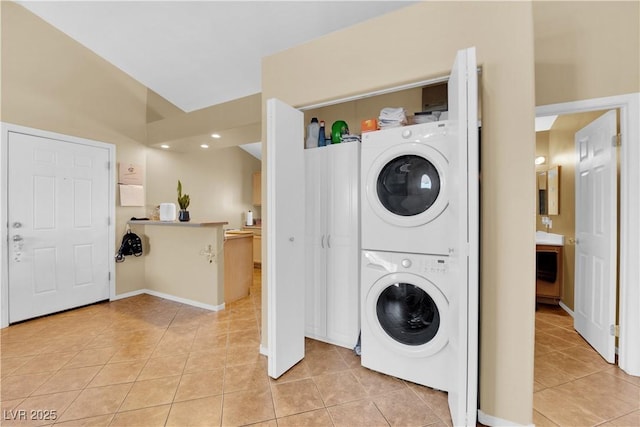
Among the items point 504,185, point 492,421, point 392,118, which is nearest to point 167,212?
point 392,118

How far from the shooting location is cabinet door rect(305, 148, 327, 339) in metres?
2.27

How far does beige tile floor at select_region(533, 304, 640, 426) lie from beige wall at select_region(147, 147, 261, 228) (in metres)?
4.79

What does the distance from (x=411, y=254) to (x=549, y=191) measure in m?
2.94

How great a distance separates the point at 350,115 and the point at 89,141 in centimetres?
326

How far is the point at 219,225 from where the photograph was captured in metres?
3.20

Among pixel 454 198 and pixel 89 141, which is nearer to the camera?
pixel 454 198

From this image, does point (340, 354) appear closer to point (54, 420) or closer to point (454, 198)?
point (454, 198)

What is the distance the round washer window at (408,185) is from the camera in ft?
5.63

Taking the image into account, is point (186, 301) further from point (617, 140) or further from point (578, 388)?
point (617, 140)

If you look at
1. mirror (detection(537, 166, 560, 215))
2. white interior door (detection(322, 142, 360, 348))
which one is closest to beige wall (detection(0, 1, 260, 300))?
white interior door (detection(322, 142, 360, 348))

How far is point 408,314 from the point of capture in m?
1.83

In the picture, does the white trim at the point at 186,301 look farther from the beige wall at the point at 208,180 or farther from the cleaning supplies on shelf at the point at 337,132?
the cleaning supplies on shelf at the point at 337,132

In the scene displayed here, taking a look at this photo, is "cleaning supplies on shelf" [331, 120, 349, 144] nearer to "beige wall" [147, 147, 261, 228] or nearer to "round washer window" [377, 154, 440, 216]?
"round washer window" [377, 154, 440, 216]

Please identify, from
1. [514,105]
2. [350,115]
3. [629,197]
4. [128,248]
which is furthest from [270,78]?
[128,248]
